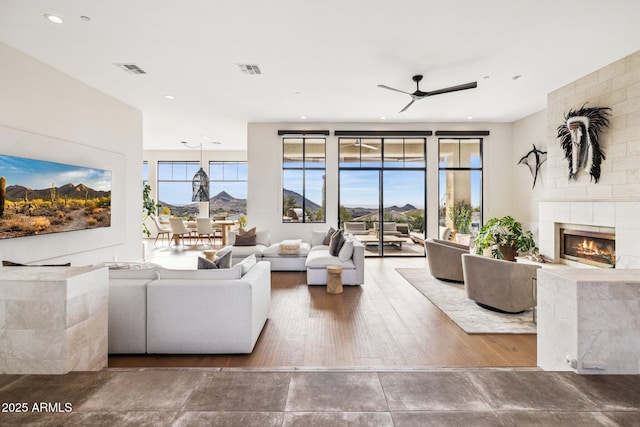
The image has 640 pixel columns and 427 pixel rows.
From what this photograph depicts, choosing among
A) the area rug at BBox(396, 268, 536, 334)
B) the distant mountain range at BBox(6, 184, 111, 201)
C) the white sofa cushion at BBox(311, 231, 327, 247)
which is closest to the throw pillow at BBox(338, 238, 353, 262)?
the area rug at BBox(396, 268, 536, 334)

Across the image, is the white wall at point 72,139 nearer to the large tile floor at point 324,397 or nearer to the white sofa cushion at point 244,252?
the white sofa cushion at point 244,252

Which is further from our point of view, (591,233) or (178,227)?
(178,227)

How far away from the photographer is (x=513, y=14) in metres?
3.13

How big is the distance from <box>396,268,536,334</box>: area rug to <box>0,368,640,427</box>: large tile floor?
169 cm

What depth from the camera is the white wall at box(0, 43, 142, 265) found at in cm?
372

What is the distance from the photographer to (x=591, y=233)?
500 centimetres

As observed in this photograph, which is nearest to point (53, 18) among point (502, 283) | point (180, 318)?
point (180, 318)

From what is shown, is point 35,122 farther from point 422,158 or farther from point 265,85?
point 422,158

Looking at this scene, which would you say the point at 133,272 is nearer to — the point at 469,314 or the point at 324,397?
the point at 324,397

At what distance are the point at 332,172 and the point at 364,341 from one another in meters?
5.19

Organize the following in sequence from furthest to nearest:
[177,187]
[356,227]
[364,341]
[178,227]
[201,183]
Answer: [177,187] < [201,183] < [178,227] < [356,227] < [364,341]

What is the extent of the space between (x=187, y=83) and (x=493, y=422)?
219 inches

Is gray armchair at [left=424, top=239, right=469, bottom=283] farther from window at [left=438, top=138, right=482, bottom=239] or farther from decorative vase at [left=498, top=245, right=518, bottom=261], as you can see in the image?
window at [left=438, top=138, right=482, bottom=239]

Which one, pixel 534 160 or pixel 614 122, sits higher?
pixel 614 122
